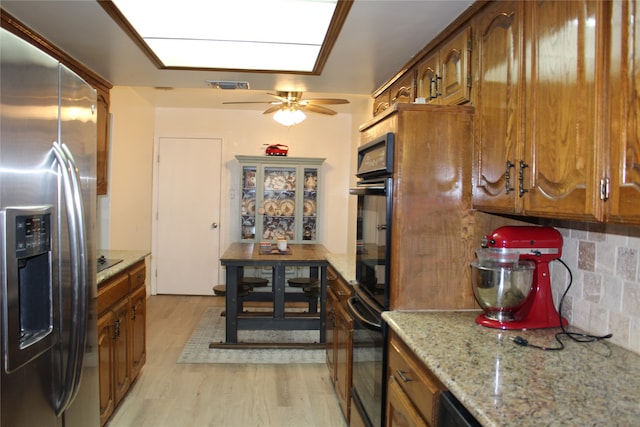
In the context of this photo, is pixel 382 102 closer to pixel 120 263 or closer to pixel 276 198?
pixel 120 263

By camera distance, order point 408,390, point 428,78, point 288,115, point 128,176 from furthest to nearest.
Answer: point 128,176
point 288,115
point 428,78
point 408,390

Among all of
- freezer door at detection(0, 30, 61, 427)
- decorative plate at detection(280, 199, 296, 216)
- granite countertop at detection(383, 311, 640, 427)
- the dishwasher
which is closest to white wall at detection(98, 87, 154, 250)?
decorative plate at detection(280, 199, 296, 216)

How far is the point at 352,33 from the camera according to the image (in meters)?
2.09

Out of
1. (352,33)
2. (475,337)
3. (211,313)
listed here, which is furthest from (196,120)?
(475,337)

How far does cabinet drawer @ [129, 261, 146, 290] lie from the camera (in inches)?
111

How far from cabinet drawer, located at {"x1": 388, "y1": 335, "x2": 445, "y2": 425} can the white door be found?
172 inches

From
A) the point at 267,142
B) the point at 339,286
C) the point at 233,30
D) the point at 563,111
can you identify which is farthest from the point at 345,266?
the point at 267,142

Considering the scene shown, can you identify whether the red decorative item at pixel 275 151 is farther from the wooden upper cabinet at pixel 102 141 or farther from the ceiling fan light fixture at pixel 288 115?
the wooden upper cabinet at pixel 102 141

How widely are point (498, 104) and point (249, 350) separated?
2.98 metres

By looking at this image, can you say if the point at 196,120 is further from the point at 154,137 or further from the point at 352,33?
Result: the point at 352,33

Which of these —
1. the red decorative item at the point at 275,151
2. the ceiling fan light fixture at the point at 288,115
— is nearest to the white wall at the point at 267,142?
the red decorative item at the point at 275,151

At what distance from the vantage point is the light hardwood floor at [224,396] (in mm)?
2648

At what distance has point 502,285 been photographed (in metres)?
1.58

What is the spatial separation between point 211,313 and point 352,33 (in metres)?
3.68
